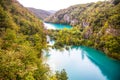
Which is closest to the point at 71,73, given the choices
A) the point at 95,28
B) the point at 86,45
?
the point at 86,45

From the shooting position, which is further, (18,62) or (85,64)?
(85,64)

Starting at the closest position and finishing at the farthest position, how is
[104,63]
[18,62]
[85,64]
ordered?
[18,62]
[85,64]
[104,63]

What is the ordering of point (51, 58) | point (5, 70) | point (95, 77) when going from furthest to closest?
point (51, 58) < point (95, 77) < point (5, 70)

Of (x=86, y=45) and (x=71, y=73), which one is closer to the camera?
(x=71, y=73)

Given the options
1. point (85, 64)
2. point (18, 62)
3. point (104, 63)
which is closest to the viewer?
point (18, 62)

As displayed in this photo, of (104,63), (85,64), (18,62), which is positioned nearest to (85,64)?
(85,64)

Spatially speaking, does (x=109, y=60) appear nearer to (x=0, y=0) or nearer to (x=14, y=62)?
(x=0, y=0)

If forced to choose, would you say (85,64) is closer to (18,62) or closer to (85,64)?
(85,64)
